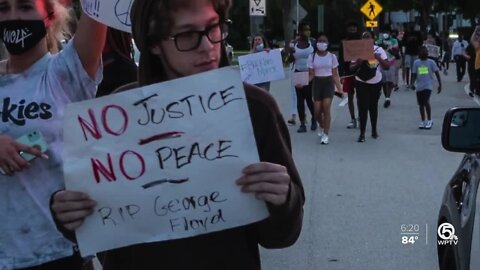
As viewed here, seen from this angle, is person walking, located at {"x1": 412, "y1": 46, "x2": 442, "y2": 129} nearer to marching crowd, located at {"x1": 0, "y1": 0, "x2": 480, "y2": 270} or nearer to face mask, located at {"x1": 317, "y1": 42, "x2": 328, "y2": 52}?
face mask, located at {"x1": 317, "y1": 42, "x2": 328, "y2": 52}

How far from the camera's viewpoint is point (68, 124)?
6.88ft

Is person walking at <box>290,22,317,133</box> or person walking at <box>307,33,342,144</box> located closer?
person walking at <box>307,33,342,144</box>

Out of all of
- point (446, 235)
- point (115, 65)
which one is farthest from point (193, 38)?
point (446, 235)

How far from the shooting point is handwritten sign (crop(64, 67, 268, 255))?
2043 mm

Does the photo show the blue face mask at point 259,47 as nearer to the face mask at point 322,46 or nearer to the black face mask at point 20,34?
the face mask at point 322,46

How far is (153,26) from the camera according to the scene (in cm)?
214

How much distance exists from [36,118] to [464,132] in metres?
1.74

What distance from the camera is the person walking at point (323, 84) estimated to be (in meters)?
12.9

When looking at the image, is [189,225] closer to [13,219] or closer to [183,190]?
[183,190]

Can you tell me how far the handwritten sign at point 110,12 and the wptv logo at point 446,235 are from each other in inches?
69.0

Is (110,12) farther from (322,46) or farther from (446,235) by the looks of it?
(322,46)

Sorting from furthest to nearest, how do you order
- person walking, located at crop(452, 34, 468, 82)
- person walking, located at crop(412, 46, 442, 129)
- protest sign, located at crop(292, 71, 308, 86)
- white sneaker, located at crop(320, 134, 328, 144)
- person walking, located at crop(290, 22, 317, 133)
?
person walking, located at crop(452, 34, 468, 82) < person walking, located at crop(412, 46, 442, 129) < person walking, located at crop(290, 22, 317, 133) < protest sign, located at crop(292, 71, 308, 86) < white sneaker, located at crop(320, 134, 328, 144)

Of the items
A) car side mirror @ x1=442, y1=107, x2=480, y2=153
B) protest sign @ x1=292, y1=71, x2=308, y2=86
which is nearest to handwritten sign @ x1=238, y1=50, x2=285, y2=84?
protest sign @ x1=292, y1=71, x2=308, y2=86

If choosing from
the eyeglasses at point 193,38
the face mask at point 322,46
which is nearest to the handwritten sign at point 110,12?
the eyeglasses at point 193,38
